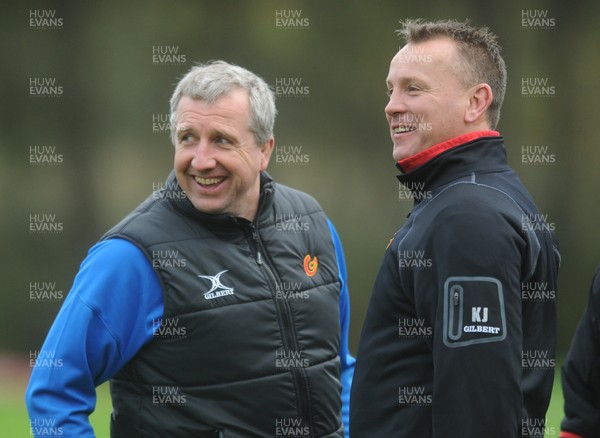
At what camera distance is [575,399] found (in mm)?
2893

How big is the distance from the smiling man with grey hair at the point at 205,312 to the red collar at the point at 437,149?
2.03 ft

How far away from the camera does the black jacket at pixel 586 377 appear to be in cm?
284

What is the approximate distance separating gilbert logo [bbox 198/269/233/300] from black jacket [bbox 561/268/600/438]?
3.60ft

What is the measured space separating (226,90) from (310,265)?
635mm

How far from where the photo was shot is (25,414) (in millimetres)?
7555

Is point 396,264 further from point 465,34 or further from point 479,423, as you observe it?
point 465,34

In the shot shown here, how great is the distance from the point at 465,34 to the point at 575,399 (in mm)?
1192

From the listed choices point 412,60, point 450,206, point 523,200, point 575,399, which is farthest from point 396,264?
point 575,399

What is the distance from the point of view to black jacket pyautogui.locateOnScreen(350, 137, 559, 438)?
211 centimetres
